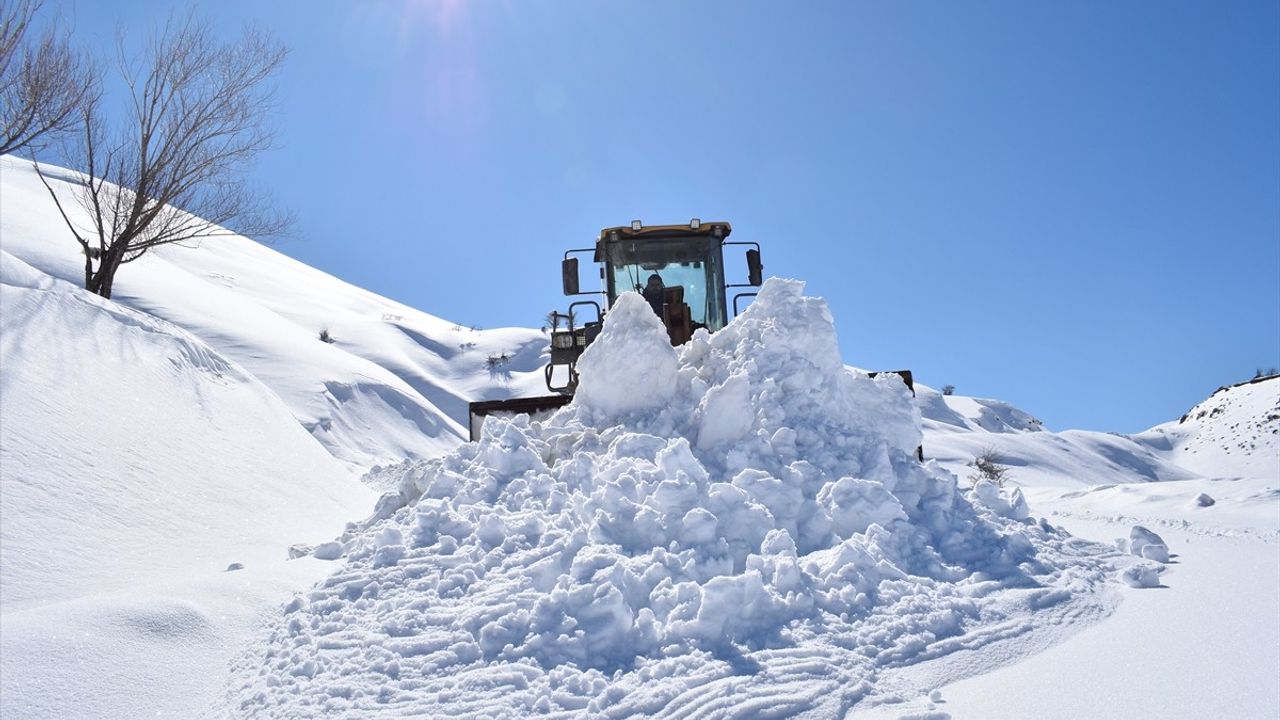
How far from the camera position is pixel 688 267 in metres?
7.47

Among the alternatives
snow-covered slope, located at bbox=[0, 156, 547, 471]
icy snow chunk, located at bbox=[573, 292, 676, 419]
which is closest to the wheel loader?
icy snow chunk, located at bbox=[573, 292, 676, 419]

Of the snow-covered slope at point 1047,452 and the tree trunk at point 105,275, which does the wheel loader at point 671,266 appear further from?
the snow-covered slope at point 1047,452

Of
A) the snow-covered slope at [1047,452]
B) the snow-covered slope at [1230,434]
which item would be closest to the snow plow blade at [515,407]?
the snow-covered slope at [1047,452]

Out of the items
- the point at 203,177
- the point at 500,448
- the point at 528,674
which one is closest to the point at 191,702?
the point at 528,674

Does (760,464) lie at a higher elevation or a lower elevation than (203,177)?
lower

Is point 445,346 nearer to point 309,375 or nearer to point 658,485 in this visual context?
point 309,375

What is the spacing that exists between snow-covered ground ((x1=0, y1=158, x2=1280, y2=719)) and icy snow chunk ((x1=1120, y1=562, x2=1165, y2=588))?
1cm

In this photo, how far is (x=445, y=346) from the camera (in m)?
27.7

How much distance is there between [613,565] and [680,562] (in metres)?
0.26

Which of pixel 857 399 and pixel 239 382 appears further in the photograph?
pixel 239 382

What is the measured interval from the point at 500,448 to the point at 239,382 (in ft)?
16.6

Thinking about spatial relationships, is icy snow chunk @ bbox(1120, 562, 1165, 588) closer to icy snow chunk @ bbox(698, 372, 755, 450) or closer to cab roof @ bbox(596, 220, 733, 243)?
icy snow chunk @ bbox(698, 372, 755, 450)

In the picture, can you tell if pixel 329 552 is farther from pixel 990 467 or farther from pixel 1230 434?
pixel 1230 434

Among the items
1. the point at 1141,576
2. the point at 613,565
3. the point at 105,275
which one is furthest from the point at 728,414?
the point at 105,275
